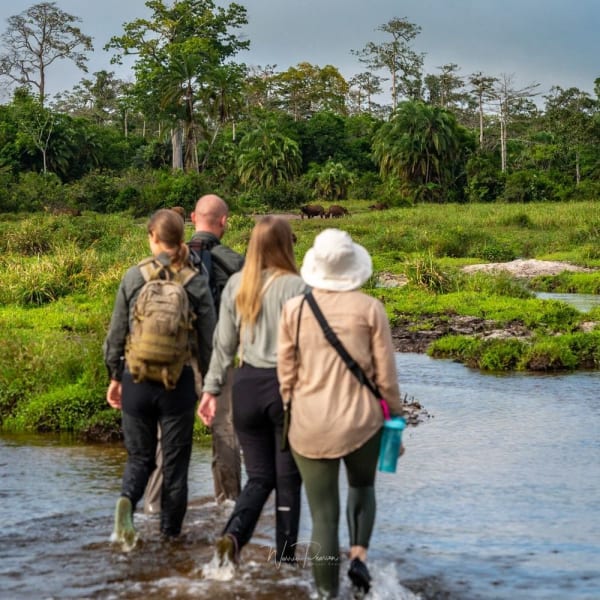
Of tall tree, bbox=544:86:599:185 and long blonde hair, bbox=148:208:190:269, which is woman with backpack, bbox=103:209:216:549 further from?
tall tree, bbox=544:86:599:185

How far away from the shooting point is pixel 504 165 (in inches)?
2443

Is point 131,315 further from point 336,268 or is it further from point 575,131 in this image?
point 575,131

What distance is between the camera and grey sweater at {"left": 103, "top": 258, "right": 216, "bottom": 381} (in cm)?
586

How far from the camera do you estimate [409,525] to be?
6.75 m

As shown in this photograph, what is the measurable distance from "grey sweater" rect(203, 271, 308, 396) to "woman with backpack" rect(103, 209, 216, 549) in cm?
28

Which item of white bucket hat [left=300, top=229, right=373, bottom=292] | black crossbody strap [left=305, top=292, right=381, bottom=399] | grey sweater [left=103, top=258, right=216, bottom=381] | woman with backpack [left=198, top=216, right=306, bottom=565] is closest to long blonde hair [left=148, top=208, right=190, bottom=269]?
grey sweater [left=103, top=258, right=216, bottom=381]

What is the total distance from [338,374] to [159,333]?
49.0 inches

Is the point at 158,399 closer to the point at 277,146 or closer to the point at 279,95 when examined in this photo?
the point at 277,146

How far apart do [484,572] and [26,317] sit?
38.0 ft

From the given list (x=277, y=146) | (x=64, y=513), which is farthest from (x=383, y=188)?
(x=64, y=513)

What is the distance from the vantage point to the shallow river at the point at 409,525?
5.51 metres

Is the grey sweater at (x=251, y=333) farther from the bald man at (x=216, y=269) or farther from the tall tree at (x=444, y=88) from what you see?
the tall tree at (x=444, y=88)

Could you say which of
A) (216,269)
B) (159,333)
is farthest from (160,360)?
(216,269)

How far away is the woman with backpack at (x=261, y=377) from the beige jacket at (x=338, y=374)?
1.17 ft
